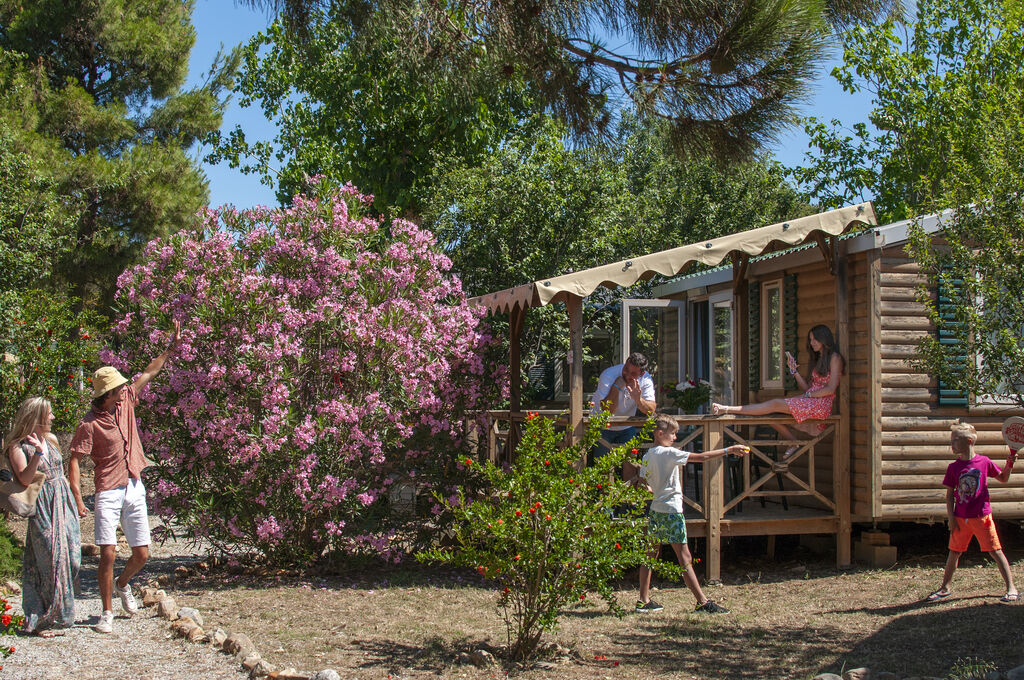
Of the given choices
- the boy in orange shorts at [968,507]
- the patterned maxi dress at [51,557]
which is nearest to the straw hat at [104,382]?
the patterned maxi dress at [51,557]

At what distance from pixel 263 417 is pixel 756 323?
562 centimetres

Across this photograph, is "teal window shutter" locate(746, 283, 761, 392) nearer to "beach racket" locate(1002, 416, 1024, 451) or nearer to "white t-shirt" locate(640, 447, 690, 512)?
"white t-shirt" locate(640, 447, 690, 512)

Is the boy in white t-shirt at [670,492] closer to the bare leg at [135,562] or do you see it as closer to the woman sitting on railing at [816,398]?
the woman sitting on railing at [816,398]

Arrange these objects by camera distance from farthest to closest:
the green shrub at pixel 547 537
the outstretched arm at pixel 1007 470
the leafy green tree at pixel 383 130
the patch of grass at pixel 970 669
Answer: the leafy green tree at pixel 383 130 → the outstretched arm at pixel 1007 470 → the green shrub at pixel 547 537 → the patch of grass at pixel 970 669

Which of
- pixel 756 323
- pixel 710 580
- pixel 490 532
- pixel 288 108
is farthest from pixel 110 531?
pixel 288 108

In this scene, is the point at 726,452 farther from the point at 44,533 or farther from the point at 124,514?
the point at 44,533

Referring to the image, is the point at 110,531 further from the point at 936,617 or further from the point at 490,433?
the point at 936,617

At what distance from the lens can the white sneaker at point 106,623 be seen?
586 centimetres

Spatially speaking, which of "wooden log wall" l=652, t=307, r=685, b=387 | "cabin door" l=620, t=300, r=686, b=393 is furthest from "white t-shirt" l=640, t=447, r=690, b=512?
"wooden log wall" l=652, t=307, r=685, b=387

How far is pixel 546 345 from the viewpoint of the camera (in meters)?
17.5

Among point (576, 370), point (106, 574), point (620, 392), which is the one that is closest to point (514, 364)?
point (620, 392)

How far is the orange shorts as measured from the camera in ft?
22.0

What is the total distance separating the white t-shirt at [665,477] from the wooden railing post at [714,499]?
1.38 metres

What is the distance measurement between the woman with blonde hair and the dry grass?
939mm
